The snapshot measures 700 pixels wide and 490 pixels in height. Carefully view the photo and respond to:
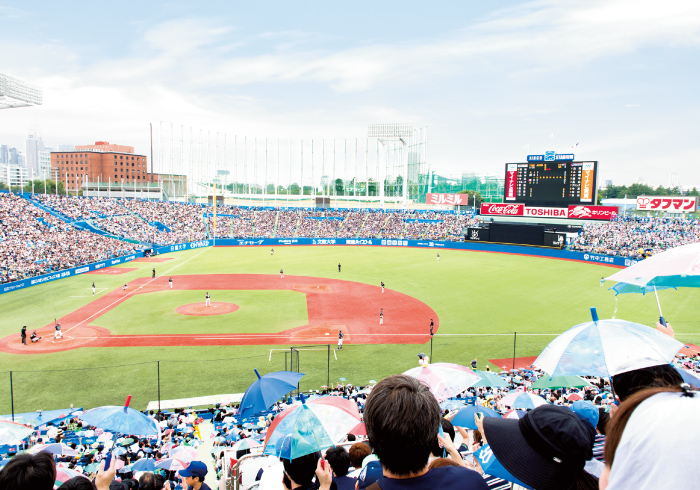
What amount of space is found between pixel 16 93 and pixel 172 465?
57.4 meters

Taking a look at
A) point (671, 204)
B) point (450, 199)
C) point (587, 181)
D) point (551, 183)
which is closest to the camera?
point (587, 181)

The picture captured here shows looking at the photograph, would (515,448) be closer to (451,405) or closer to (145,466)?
(145,466)

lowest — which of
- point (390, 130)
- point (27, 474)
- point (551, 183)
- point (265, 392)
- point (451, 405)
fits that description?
point (451, 405)

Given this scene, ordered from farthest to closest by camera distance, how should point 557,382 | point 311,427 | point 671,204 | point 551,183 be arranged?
point 671,204 → point 551,183 → point 557,382 → point 311,427

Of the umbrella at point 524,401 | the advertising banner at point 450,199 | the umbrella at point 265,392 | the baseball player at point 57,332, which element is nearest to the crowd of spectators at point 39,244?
the baseball player at point 57,332

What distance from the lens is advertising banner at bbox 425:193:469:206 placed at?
82375 millimetres

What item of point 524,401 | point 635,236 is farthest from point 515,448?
point 635,236

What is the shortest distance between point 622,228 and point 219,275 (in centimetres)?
5414

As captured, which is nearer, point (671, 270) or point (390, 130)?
point (671, 270)

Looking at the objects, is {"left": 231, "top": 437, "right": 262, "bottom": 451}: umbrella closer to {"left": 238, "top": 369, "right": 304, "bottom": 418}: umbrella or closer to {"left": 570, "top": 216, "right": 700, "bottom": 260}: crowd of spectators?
{"left": 238, "top": 369, "right": 304, "bottom": 418}: umbrella

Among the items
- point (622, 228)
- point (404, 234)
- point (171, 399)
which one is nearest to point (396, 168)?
point (404, 234)

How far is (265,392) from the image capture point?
9.82 meters

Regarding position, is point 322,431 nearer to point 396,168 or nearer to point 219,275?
point 219,275

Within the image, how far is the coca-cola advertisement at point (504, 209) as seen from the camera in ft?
208
